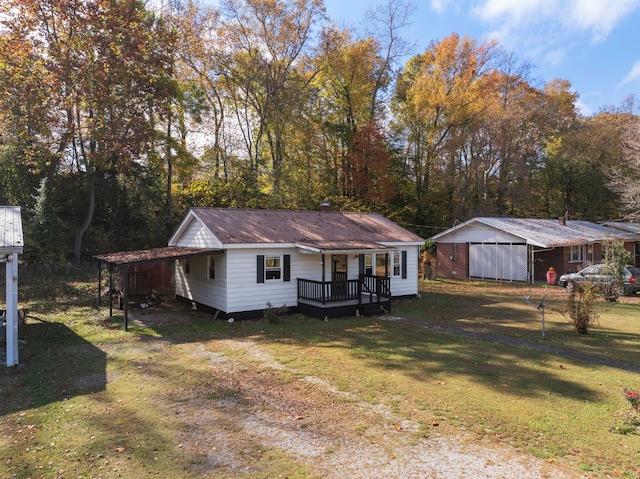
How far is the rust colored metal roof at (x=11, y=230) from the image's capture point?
866cm

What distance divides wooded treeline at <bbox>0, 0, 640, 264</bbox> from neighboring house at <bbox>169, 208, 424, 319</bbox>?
11.0m

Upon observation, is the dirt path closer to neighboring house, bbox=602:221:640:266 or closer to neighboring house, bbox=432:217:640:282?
neighboring house, bbox=432:217:640:282

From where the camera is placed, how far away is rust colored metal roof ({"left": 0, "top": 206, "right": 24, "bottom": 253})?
8656 mm

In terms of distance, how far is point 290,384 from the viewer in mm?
7828

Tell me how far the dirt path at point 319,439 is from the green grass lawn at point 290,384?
6cm

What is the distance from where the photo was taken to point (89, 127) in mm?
22250

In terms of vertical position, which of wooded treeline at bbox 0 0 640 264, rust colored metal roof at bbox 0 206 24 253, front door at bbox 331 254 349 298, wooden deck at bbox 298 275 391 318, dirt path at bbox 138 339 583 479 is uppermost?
wooded treeline at bbox 0 0 640 264

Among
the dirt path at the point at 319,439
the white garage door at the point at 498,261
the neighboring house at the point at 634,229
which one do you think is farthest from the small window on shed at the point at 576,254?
the dirt path at the point at 319,439

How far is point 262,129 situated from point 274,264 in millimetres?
19205

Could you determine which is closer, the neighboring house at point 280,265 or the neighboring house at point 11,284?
the neighboring house at point 11,284

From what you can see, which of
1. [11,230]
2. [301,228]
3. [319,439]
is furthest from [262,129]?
[319,439]

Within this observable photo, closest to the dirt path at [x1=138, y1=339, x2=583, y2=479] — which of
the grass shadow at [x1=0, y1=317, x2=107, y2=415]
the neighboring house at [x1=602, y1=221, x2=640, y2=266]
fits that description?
the grass shadow at [x1=0, y1=317, x2=107, y2=415]

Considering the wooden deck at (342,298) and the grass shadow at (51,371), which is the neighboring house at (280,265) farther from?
the grass shadow at (51,371)

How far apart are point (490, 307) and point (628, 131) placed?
24.2 metres
